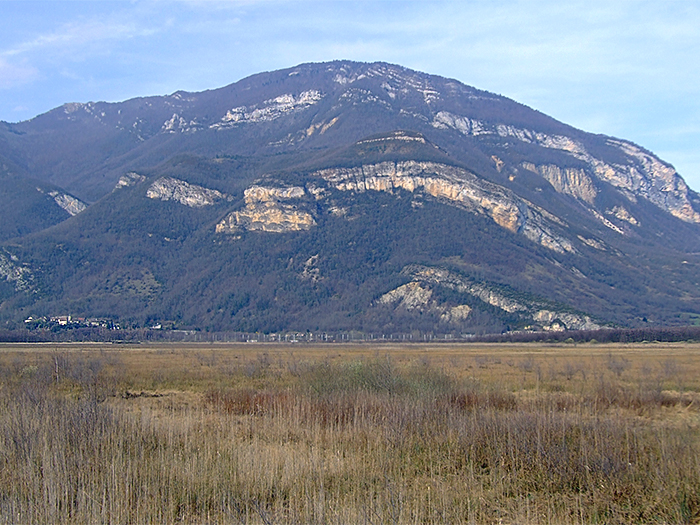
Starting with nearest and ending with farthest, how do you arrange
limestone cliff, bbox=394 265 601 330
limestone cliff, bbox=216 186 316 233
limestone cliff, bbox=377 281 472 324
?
1. limestone cliff, bbox=394 265 601 330
2. limestone cliff, bbox=377 281 472 324
3. limestone cliff, bbox=216 186 316 233

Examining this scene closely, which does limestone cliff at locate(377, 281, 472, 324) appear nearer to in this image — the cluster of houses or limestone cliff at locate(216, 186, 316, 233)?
limestone cliff at locate(216, 186, 316, 233)

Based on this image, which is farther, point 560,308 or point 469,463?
point 560,308

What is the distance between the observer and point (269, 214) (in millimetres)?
190625

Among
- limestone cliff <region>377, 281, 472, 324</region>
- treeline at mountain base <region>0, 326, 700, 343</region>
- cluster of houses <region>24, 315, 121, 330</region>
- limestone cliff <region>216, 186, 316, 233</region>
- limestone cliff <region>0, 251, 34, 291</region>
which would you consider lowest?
treeline at mountain base <region>0, 326, 700, 343</region>

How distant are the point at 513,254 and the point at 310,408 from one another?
153 m

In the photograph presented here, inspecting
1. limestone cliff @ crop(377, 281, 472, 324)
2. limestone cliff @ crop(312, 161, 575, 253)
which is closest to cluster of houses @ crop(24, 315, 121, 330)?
limestone cliff @ crop(377, 281, 472, 324)

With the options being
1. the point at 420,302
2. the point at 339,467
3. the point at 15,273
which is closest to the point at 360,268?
the point at 420,302

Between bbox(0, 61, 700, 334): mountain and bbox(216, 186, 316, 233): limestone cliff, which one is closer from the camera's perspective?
bbox(0, 61, 700, 334): mountain

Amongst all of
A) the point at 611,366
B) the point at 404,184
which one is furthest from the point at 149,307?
the point at 611,366

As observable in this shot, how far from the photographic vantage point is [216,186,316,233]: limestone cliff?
189 meters

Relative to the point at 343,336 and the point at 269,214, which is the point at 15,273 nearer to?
the point at 269,214

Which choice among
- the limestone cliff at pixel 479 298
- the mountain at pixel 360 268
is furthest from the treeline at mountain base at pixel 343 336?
the limestone cliff at pixel 479 298

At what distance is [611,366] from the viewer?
49438 mm

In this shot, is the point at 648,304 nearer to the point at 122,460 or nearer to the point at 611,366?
the point at 611,366
